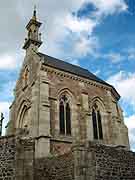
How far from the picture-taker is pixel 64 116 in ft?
74.7

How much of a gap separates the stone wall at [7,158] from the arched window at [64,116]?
11429 millimetres

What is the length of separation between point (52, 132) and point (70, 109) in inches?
130

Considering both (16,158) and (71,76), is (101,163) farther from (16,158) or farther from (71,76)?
(71,76)

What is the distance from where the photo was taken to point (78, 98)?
79.5 feet

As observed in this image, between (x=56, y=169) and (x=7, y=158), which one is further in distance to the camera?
(x=56, y=169)

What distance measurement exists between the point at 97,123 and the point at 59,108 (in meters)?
4.18

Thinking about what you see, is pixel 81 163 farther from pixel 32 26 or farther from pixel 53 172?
pixel 32 26

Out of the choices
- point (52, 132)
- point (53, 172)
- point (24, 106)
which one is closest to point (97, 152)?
point (53, 172)

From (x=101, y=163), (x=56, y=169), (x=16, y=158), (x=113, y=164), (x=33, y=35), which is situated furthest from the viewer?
(x=33, y=35)

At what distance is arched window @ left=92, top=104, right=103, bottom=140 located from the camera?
24.0 meters

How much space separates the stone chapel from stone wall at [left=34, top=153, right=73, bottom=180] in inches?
156

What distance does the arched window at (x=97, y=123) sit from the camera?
2402 centimetres

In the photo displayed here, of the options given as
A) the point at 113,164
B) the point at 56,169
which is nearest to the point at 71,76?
the point at 56,169

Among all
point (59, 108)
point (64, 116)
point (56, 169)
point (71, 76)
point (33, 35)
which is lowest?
point (56, 169)
